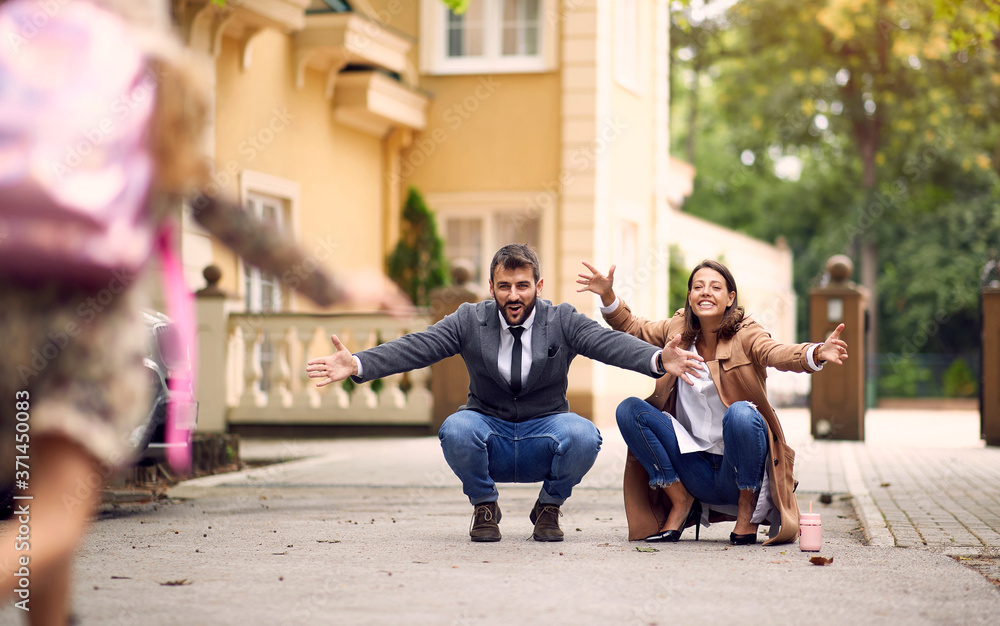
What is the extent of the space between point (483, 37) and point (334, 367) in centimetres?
1312

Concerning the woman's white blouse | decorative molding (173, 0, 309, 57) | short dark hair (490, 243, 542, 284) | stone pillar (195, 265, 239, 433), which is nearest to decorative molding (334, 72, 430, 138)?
decorative molding (173, 0, 309, 57)

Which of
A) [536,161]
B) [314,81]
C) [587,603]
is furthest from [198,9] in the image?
[587,603]

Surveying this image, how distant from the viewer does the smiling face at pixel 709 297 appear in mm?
6102

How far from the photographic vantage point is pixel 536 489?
30.7 ft

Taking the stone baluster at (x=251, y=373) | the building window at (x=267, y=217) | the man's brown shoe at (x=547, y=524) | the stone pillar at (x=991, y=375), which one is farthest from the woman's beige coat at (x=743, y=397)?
the stone pillar at (x=991, y=375)

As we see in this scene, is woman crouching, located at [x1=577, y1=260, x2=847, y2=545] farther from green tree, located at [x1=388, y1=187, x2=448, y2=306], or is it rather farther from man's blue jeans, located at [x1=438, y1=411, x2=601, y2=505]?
green tree, located at [x1=388, y1=187, x2=448, y2=306]

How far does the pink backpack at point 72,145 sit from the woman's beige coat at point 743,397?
11.8ft

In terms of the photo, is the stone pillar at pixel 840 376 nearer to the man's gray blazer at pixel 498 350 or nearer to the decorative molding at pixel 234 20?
the decorative molding at pixel 234 20

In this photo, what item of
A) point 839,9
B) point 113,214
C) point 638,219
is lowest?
point 113,214

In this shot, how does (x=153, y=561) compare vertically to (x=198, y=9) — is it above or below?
below

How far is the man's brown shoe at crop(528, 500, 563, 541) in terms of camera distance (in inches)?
242

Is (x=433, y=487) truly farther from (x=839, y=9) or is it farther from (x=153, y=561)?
(x=839, y=9)

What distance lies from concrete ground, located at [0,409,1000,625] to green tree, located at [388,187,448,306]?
7545 mm

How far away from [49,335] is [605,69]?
15439 millimetres
